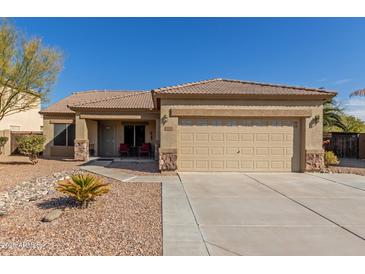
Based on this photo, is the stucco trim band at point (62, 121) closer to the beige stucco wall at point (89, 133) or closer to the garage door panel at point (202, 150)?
the beige stucco wall at point (89, 133)

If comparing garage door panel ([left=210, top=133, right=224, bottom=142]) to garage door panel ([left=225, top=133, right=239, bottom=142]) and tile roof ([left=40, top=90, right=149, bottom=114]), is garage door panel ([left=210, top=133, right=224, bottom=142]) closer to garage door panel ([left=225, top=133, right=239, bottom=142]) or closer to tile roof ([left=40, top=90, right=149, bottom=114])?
garage door panel ([left=225, top=133, right=239, bottom=142])

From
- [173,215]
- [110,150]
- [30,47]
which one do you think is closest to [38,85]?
[30,47]

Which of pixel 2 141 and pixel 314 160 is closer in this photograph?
pixel 314 160

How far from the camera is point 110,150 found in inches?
749

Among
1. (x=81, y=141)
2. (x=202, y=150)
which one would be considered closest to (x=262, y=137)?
(x=202, y=150)

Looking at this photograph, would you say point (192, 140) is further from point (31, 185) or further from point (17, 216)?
point (17, 216)

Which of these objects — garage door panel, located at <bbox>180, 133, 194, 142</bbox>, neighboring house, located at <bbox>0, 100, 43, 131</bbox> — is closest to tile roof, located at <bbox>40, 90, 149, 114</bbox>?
neighboring house, located at <bbox>0, 100, 43, 131</bbox>

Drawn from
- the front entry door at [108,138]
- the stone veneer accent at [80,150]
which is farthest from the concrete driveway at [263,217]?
the front entry door at [108,138]

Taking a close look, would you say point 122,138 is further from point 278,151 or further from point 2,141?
point 278,151

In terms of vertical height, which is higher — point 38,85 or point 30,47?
point 30,47

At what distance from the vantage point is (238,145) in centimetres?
1202

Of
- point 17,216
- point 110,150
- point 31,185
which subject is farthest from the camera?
point 110,150

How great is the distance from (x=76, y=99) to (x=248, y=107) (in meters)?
16.3

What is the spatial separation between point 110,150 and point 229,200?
13.8m
